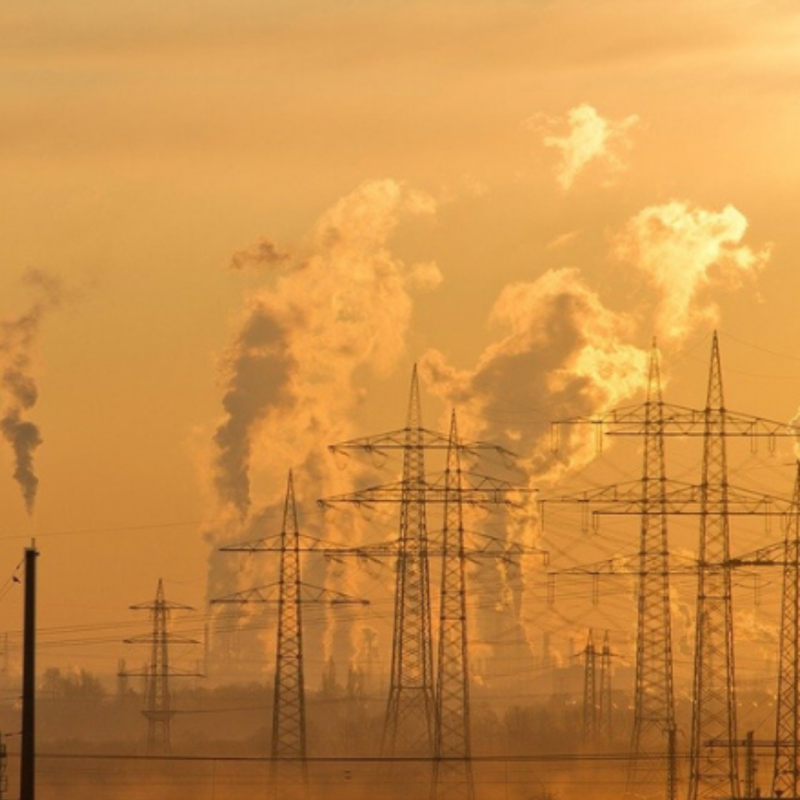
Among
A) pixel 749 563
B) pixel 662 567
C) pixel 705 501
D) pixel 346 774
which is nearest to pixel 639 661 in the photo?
pixel 662 567

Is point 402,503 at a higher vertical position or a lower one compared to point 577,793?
→ higher

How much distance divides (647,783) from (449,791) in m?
11.3

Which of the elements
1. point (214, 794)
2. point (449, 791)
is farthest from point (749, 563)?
point (214, 794)

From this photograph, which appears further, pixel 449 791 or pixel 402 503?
pixel 449 791

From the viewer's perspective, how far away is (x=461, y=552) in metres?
129

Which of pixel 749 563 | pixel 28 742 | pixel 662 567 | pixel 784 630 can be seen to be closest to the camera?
pixel 28 742

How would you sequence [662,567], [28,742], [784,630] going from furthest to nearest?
[662,567] < [784,630] < [28,742]

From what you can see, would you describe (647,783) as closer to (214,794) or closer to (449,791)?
(449,791)

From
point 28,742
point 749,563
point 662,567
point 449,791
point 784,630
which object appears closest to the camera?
point 28,742

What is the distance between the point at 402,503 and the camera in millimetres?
137125

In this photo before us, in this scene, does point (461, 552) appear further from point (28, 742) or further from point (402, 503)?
point (28, 742)

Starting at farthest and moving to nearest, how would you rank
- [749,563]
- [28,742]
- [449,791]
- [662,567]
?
[449,791] → [662,567] → [749,563] → [28,742]

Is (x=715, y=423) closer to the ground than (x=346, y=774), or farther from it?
A: farther from it

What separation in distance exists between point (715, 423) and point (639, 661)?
18.1m
